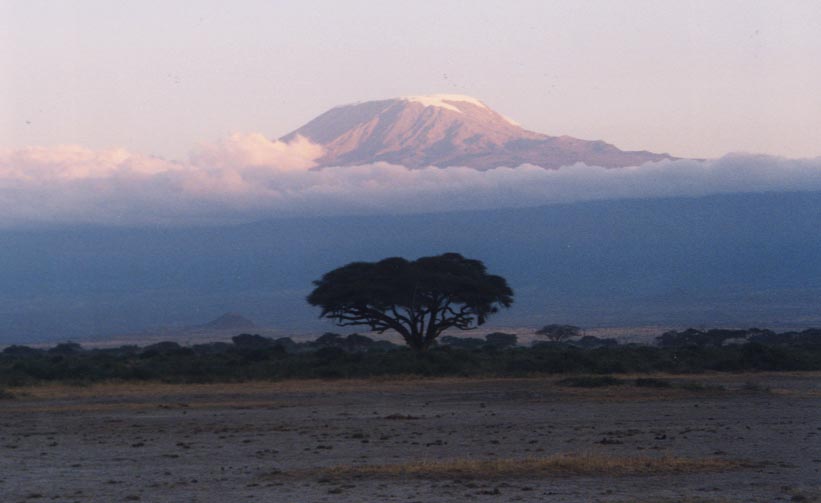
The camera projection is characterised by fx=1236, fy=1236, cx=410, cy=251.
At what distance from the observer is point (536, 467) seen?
58.8 feet

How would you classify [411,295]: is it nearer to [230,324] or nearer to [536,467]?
[536,467]

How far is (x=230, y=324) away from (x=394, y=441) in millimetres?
152377

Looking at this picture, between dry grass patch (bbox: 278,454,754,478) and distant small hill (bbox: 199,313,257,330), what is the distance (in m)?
153

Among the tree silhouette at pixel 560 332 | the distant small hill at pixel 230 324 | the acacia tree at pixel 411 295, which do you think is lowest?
the tree silhouette at pixel 560 332

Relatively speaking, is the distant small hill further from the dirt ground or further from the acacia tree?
the dirt ground

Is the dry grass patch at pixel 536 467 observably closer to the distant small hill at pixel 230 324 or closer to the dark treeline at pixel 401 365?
the dark treeline at pixel 401 365

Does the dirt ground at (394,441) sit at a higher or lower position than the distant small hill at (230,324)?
lower

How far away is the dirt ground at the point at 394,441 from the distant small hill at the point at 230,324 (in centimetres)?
13242

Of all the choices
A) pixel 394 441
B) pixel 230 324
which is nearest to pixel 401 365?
pixel 394 441

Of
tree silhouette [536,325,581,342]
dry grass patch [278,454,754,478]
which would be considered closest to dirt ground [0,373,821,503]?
dry grass patch [278,454,754,478]

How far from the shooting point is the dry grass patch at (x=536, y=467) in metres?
17.5

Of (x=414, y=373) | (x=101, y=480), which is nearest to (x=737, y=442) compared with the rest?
(x=101, y=480)

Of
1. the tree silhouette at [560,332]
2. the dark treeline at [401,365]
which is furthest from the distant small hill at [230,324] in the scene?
the dark treeline at [401,365]

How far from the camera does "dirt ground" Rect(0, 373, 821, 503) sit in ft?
53.2
